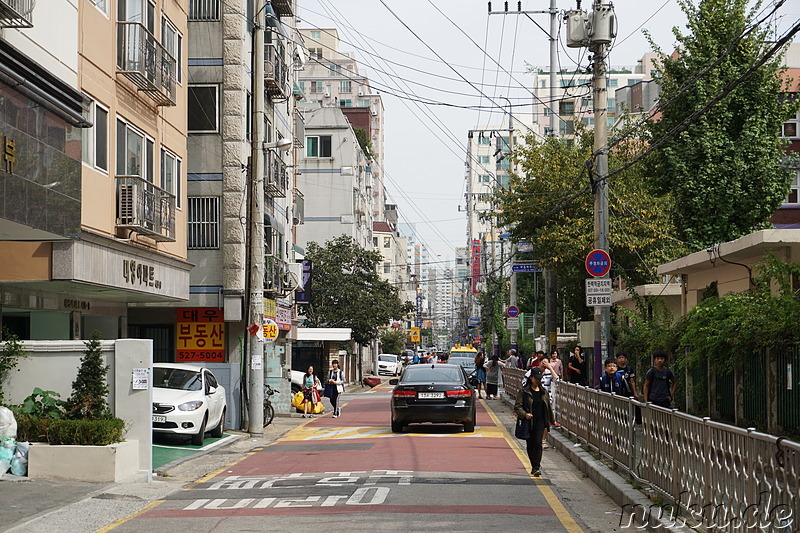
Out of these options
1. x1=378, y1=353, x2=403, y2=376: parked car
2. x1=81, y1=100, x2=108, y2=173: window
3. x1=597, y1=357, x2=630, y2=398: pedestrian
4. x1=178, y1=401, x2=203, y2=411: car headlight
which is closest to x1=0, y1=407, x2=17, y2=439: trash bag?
x1=81, y1=100, x2=108, y2=173: window

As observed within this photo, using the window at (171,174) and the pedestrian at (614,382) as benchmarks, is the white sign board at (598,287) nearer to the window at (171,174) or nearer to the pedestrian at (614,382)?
the pedestrian at (614,382)

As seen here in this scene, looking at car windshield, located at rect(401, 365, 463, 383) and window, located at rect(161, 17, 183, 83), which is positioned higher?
window, located at rect(161, 17, 183, 83)

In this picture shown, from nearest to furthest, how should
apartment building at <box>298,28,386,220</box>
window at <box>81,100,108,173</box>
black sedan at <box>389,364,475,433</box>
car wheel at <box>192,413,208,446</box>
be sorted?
1. window at <box>81,100,108,173</box>
2. car wheel at <box>192,413,208,446</box>
3. black sedan at <box>389,364,475,433</box>
4. apartment building at <box>298,28,386,220</box>

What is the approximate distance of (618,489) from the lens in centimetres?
1272

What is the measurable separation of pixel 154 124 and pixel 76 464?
9.84 metres

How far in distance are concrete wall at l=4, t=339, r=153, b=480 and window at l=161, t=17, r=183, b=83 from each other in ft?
30.8

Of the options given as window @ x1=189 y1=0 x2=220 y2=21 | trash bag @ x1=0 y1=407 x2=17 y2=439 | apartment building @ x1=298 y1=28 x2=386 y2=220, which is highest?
apartment building @ x1=298 y1=28 x2=386 y2=220

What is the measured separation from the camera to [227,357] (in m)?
27.7

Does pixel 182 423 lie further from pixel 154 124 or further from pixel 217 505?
pixel 217 505

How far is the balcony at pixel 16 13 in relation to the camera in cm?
1420

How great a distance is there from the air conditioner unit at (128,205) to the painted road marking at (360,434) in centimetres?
668

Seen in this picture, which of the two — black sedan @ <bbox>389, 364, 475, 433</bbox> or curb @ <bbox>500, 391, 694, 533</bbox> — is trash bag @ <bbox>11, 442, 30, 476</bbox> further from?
black sedan @ <bbox>389, 364, 475, 433</bbox>

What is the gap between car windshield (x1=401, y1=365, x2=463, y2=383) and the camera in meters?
24.4

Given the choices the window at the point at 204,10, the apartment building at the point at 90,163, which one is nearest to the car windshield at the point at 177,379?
the apartment building at the point at 90,163
